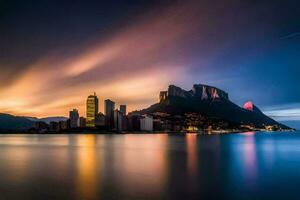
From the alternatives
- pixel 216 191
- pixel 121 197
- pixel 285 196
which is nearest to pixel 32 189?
pixel 121 197

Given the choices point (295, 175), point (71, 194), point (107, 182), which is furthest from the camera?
point (295, 175)

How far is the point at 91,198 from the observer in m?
22.4

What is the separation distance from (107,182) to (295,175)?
20713 millimetres

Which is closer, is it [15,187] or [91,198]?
[91,198]

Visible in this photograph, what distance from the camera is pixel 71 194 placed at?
23625mm

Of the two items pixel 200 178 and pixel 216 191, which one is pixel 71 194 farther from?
pixel 200 178

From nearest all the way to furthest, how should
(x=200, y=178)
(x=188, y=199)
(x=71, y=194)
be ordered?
(x=188, y=199), (x=71, y=194), (x=200, y=178)

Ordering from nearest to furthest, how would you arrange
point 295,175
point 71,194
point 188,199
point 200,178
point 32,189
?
point 188,199
point 71,194
point 32,189
point 200,178
point 295,175

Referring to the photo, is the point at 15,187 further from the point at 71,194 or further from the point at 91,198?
the point at 91,198

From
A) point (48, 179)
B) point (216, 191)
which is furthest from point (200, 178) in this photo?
point (48, 179)

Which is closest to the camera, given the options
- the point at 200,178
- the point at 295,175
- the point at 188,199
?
the point at 188,199

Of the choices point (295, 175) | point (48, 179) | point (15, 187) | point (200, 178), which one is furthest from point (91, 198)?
point (295, 175)

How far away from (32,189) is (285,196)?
1977cm

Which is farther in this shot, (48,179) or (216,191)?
(48,179)
